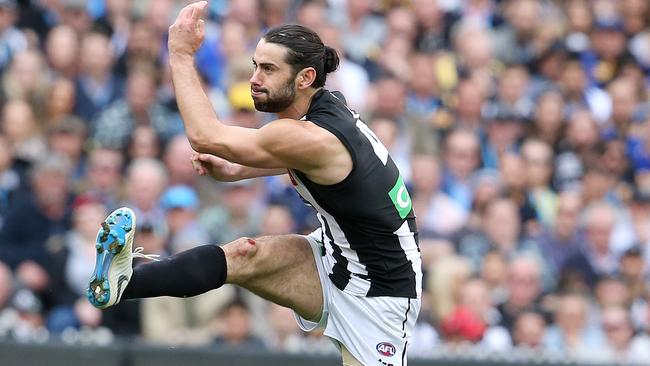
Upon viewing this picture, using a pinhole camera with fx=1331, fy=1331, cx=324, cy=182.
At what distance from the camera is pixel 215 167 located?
713 cm

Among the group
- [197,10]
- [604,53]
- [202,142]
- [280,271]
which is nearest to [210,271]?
[280,271]

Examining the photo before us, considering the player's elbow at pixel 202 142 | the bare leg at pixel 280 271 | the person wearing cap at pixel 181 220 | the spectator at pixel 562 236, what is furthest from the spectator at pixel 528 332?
the player's elbow at pixel 202 142

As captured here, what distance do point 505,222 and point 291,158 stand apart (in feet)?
15.7

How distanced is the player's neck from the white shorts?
936 mm

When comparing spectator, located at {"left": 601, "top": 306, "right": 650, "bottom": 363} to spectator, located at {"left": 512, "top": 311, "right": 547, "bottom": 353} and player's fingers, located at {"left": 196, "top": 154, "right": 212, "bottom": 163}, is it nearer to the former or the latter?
spectator, located at {"left": 512, "top": 311, "right": 547, "bottom": 353}

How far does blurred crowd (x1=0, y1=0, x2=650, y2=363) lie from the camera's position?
990 centimetres

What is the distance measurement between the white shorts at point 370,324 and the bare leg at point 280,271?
0.33ft

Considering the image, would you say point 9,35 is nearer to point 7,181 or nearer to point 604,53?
point 7,181

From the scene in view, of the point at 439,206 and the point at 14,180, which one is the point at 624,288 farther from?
the point at 14,180

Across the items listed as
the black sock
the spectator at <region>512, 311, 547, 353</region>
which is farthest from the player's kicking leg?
the spectator at <region>512, 311, 547, 353</region>

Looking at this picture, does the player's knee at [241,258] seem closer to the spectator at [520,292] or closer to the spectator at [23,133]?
the spectator at [520,292]

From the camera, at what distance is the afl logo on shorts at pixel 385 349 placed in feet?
23.0

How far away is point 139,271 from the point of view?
6762 millimetres

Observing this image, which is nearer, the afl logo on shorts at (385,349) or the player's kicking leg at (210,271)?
the player's kicking leg at (210,271)
